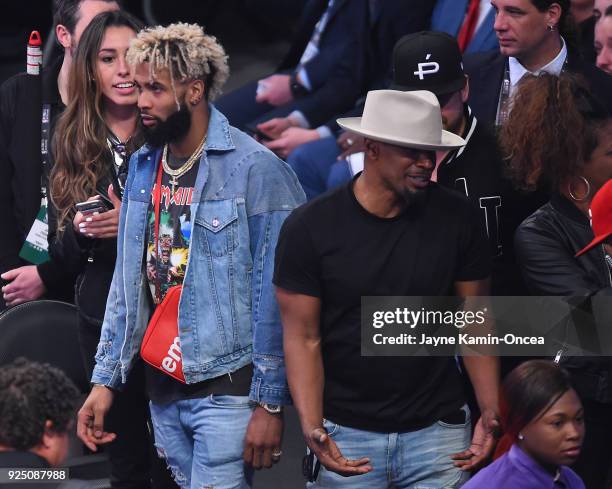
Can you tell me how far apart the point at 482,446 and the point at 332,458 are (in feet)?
1.59

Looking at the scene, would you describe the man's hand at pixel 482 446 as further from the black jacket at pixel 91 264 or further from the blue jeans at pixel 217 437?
the black jacket at pixel 91 264

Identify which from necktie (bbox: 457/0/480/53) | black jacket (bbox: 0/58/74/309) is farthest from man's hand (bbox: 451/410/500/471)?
necktie (bbox: 457/0/480/53)

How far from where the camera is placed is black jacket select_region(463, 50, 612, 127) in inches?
227

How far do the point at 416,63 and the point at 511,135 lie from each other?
0.46 meters

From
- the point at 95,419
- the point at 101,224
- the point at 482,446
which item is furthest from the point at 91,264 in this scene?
the point at 482,446

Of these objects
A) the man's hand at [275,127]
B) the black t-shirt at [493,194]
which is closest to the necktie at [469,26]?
the man's hand at [275,127]

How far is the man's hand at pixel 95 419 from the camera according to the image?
511cm

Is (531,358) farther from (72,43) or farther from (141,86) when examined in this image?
(72,43)

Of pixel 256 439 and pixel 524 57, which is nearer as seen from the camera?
pixel 256 439

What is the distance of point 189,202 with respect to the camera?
4.98m

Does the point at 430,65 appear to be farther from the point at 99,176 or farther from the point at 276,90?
the point at 276,90

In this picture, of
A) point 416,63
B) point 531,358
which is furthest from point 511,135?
point 531,358

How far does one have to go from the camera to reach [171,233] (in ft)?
16.5

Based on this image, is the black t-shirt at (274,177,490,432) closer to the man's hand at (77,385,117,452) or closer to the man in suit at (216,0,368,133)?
the man's hand at (77,385,117,452)
